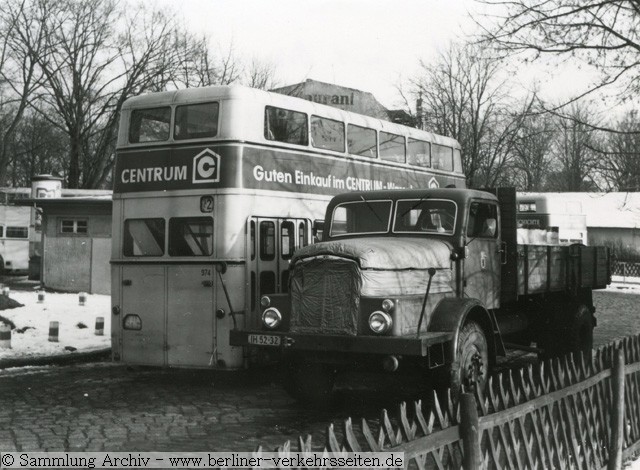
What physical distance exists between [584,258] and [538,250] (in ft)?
6.96

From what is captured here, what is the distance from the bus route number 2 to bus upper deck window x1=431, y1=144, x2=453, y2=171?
235 inches

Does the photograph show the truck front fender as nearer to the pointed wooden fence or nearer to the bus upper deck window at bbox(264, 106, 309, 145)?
the pointed wooden fence

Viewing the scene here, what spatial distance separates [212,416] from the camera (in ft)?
28.9

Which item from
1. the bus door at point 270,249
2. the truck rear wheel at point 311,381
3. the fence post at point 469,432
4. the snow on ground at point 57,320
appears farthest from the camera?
the snow on ground at point 57,320

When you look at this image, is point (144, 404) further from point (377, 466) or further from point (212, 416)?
point (377, 466)

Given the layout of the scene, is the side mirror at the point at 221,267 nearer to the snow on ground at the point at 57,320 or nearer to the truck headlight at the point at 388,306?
the truck headlight at the point at 388,306

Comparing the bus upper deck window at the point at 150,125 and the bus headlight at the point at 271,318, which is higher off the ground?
the bus upper deck window at the point at 150,125

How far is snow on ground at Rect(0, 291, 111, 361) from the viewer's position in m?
13.9

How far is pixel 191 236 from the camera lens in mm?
10688

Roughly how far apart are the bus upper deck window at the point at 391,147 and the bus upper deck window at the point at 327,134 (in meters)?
1.21

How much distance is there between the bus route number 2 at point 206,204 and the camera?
10.5 meters

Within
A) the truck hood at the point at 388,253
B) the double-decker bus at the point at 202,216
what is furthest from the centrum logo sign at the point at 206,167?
the truck hood at the point at 388,253

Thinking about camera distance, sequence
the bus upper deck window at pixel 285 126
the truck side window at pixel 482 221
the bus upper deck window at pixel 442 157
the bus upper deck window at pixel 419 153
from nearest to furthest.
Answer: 1. the truck side window at pixel 482 221
2. the bus upper deck window at pixel 285 126
3. the bus upper deck window at pixel 419 153
4. the bus upper deck window at pixel 442 157

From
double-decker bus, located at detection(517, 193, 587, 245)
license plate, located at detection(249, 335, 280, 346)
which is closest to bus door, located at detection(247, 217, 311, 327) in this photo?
license plate, located at detection(249, 335, 280, 346)
